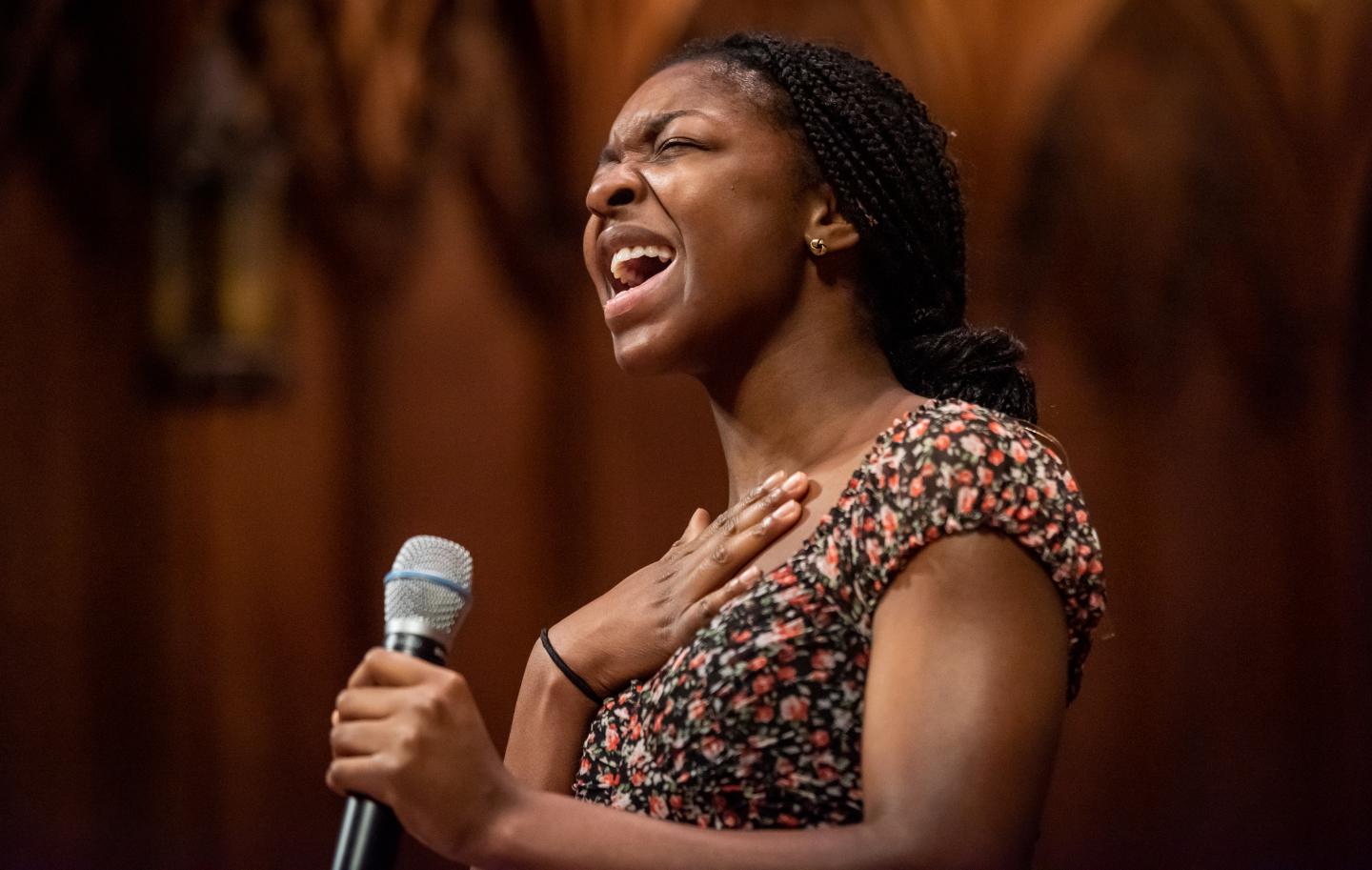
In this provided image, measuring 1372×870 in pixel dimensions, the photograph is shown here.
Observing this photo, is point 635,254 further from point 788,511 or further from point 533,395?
point 533,395

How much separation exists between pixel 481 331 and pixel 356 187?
16.7 inches

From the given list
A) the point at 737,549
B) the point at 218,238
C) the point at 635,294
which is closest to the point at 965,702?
the point at 737,549

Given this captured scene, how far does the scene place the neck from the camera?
55.1 inches

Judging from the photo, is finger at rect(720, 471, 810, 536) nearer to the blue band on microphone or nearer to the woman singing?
the woman singing

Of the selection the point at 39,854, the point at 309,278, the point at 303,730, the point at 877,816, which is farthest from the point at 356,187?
the point at 877,816

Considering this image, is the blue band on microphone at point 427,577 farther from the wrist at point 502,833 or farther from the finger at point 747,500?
the finger at point 747,500

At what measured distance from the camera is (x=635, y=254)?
1.46 m

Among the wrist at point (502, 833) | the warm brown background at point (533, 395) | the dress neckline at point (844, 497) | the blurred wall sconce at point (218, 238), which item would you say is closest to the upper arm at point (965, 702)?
the dress neckline at point (844, 497)

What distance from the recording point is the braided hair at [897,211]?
1447mm

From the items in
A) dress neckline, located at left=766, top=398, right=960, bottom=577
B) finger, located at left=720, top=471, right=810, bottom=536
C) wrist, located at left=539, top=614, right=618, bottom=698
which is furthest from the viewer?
wrist, located at left=539, top=614, right=618, bottom=698

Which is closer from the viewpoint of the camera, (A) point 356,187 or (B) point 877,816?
(B) point 877,816

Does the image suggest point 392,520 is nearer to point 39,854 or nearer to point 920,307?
point 39,854

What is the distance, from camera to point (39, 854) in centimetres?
291

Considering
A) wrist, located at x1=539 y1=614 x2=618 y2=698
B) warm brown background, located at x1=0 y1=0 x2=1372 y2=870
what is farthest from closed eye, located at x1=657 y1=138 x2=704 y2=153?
warm brown background, located at x1=0 y1=0 x2=1372 y2=870
